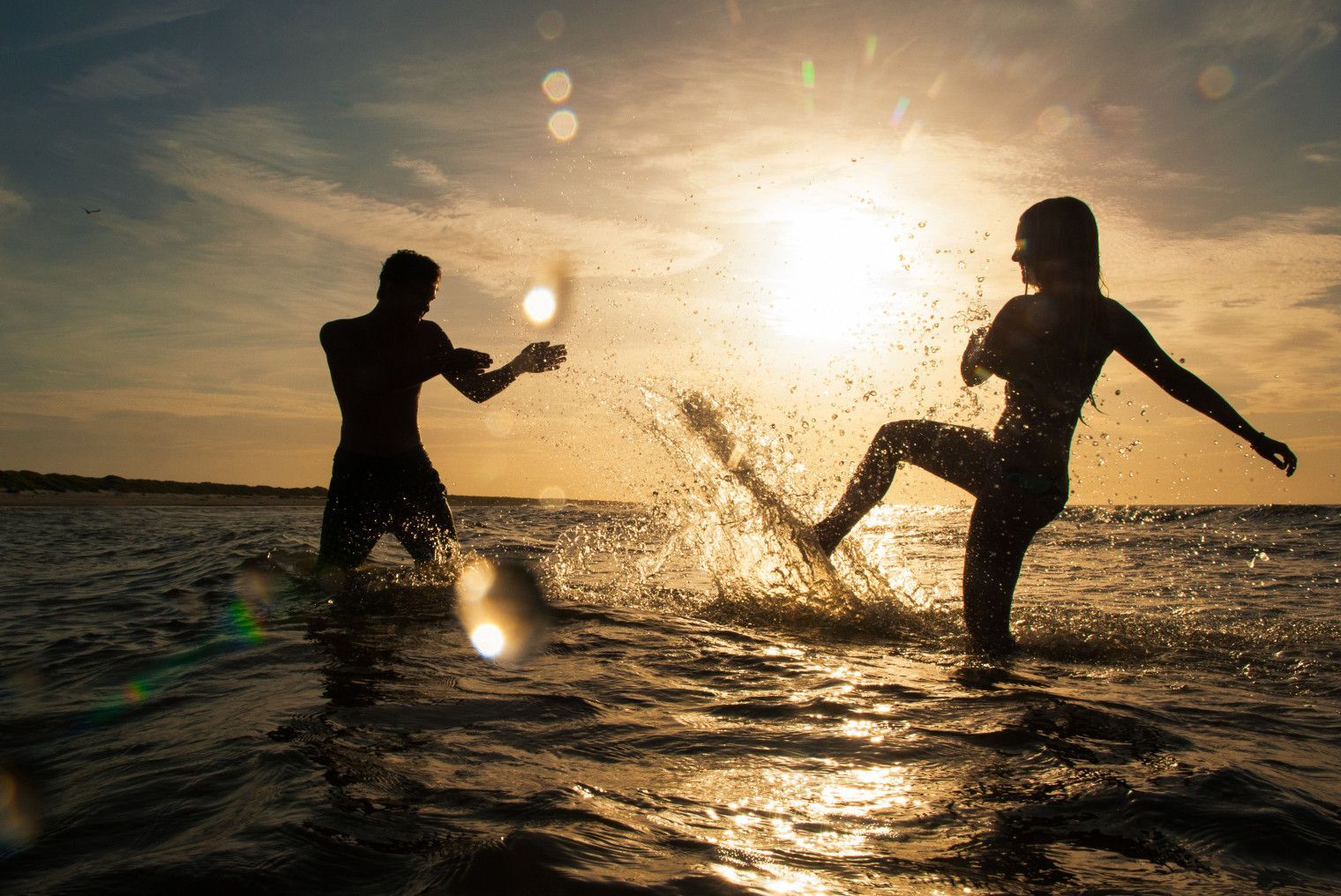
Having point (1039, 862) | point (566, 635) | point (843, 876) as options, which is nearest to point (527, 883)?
point (843, 876)

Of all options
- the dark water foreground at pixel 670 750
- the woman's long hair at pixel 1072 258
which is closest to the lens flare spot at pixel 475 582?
the dark water foreground at pixel 670 750

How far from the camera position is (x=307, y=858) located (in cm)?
178

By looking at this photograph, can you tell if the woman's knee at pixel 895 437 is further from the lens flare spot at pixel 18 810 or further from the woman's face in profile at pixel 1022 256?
the lens flare spot at pixel 18 810

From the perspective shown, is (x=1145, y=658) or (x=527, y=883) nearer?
(x=527, y=883)

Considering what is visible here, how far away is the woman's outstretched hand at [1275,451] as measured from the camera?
3930 mm

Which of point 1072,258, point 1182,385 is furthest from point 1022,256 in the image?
point 1182,385

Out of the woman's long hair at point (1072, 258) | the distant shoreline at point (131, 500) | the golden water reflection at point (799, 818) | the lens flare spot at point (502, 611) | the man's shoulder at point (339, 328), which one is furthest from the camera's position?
the distant shoreline at point (131, 500)

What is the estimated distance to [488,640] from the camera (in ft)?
14.3

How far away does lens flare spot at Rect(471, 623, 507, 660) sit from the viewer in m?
4.05

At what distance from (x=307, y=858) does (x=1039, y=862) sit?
1.61 m

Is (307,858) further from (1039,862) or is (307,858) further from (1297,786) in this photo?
(1297,786)

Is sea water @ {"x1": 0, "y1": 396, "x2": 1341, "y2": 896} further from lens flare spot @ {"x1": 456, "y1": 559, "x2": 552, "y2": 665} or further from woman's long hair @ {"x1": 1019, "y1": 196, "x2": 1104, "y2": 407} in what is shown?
woman's long hair @ {"x1": 1019, "y1": 196, "x2": 1104, "y2": 407}

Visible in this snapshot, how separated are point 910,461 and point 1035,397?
67 centimetres

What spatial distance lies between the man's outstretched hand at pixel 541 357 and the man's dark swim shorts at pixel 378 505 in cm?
87
